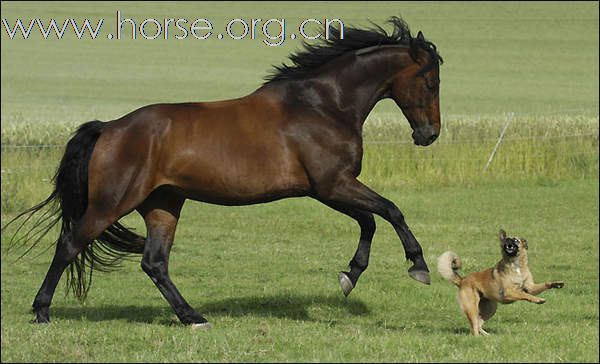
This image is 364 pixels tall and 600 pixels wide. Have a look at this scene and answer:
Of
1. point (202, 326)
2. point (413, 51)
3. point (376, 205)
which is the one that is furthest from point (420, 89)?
point (202, 326)

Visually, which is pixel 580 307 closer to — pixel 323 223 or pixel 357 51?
pixel 357 51

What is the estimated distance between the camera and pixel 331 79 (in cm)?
951

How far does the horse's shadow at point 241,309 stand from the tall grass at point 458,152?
10730 mm

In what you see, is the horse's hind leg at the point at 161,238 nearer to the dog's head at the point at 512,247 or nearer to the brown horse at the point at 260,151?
the brown horse at the point at 260,151

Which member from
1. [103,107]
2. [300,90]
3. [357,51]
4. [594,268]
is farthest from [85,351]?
[103,107]

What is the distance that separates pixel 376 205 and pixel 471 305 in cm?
110

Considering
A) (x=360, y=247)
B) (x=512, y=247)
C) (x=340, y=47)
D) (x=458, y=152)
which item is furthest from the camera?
(x=458, y=152)

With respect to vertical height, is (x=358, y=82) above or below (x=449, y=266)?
above

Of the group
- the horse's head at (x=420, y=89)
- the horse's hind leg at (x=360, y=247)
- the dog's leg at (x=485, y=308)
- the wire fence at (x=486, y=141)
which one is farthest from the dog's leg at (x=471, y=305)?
the wire fence at (x=486, y=141)

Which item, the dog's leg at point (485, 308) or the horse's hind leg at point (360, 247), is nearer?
the dog's leg at point (485, 308)

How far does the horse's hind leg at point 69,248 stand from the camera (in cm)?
938

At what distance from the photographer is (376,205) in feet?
29.5

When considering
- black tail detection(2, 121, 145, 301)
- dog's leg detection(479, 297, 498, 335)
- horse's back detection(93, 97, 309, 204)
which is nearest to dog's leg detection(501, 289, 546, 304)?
dog's leg detection(479, 297, 498, 335)

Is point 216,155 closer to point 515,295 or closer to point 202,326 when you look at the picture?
point 202,326
